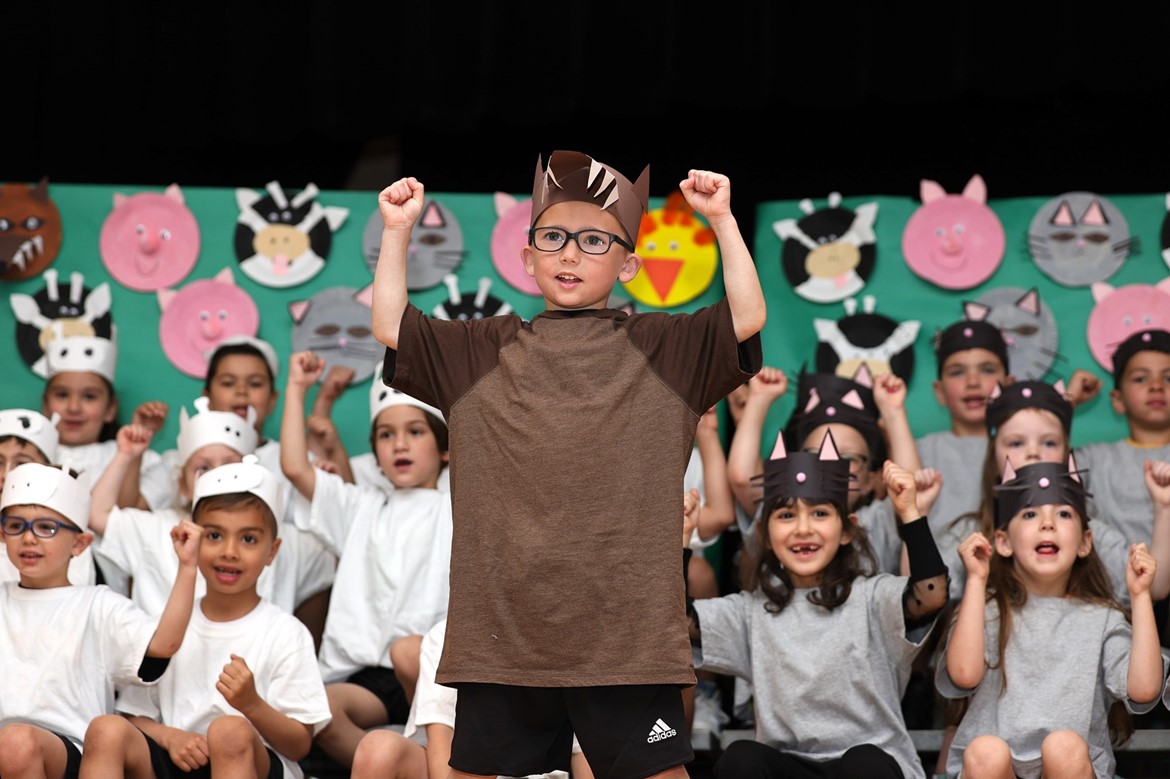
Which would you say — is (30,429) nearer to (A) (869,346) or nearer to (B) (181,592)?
(B) (181,592)

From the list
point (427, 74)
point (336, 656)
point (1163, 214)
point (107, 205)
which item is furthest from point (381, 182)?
point (1163, 214)

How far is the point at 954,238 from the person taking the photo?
4457 mm

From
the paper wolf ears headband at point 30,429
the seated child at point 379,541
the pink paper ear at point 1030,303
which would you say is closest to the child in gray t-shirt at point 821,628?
the seated child at point 379,541

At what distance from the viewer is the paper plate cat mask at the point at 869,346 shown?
14.5 feet

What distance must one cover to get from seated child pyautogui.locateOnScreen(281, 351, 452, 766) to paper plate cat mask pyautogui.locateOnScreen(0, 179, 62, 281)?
3.57ft

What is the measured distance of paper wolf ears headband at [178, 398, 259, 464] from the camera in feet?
12.9

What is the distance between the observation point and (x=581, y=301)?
237 cm

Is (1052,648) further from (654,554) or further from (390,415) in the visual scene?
(390,415)

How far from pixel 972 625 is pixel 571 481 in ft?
4.10

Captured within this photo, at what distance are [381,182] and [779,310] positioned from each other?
1387 mm

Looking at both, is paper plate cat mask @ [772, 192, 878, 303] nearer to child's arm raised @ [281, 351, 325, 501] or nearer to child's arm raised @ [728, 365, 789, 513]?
child's arm raised @ [728, 365, 789, 513]

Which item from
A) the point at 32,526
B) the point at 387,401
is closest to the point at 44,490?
the point at 32,526

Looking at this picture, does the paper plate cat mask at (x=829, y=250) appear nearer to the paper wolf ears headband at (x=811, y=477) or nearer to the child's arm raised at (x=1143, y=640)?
the paper wolf ears headband at (x=811, y=477)

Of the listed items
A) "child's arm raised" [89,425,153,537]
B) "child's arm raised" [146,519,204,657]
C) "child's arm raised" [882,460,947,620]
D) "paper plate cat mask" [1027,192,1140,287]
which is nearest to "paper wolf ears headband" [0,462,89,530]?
"child's arm raised" [146,519,204,657]
